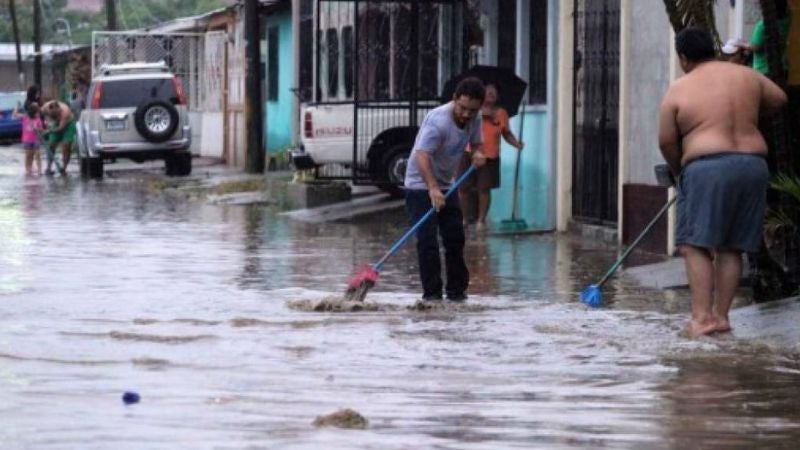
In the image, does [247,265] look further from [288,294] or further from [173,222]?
[173,222]

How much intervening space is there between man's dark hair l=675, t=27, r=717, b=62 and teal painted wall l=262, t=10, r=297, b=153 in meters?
25.4

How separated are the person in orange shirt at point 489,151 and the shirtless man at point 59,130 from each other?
56.0 ft

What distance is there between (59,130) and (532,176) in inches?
703

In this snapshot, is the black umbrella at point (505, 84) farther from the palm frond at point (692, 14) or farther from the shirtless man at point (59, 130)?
the shirtless man at point (59, 130)

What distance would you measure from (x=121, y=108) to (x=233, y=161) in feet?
16.4

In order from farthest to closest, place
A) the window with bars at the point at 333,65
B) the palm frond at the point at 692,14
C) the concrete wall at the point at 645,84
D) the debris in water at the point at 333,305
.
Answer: the window with bars at the point at 333,65 < the concrete wall at the point at 645,84 < the debris in water at the point at 333,305 < the palm frond at the point at 692,14

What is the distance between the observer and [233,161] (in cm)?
4006

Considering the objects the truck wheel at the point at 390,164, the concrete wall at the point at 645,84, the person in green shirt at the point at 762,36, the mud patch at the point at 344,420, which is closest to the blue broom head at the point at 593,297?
the person in green shirt at the point at 762,36

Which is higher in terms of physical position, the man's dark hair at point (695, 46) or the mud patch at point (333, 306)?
the man's dark hair at point (695, 46)

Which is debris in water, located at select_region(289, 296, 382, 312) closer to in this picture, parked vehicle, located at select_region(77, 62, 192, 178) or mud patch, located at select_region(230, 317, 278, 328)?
mud patch, located at select_region(230, 317, 278, 328)

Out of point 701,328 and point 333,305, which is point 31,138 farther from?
point 701,328

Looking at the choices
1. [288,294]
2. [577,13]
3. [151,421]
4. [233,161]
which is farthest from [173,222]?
[233,161]

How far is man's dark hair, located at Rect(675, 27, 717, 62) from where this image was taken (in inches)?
416

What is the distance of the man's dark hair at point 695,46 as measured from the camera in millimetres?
10562
